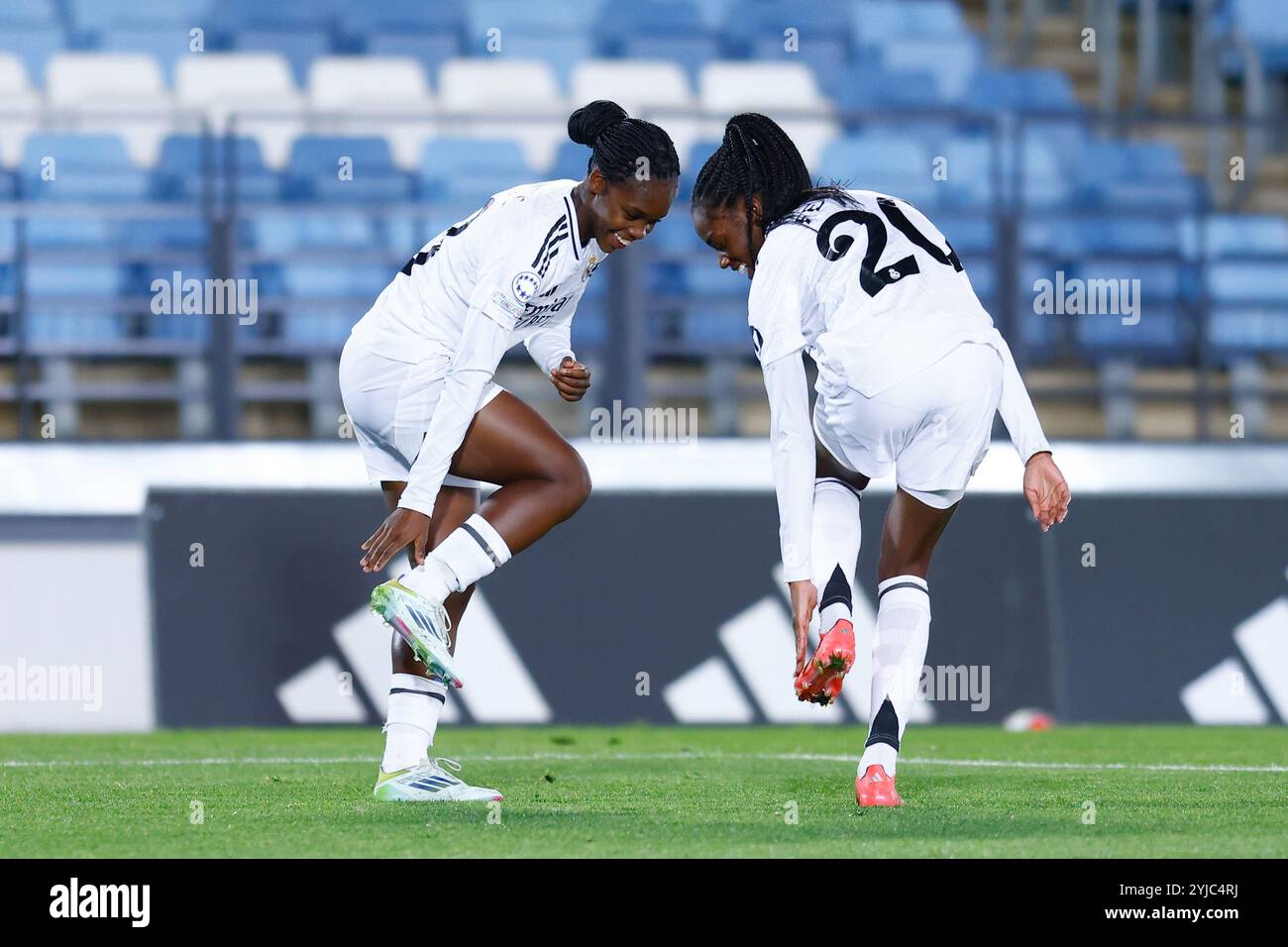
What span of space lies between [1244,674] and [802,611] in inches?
173

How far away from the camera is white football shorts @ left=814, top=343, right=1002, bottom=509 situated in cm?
427

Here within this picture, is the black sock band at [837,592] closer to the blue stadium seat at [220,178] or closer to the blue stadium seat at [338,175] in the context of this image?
the blue stadium seat at [220,178]

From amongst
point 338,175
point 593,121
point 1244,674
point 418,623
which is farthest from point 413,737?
point 338,175

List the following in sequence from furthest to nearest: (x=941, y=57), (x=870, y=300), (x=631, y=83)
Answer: (x=941, y=57) < (x=631, y=83) < (x=870, y=300)

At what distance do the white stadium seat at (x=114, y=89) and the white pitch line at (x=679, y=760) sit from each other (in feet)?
18.0

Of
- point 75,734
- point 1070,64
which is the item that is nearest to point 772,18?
point 1070,64

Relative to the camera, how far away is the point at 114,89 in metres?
10.8

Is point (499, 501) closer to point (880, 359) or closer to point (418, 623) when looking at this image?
point (418, 623)

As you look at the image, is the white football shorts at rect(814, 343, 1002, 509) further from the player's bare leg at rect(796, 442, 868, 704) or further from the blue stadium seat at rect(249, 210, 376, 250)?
the blue stadium seat at rect(249, 210, 376, 250)

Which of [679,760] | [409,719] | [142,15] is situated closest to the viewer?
[409,719]

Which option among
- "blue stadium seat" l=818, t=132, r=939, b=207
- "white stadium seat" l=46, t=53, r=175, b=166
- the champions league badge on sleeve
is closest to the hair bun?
the champions league badge on sleeve

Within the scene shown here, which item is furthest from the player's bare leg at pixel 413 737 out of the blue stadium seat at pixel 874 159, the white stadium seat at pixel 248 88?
the white stadium seat at pixel 248 88

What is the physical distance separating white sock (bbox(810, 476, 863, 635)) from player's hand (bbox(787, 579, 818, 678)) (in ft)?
Answer: 0.81
